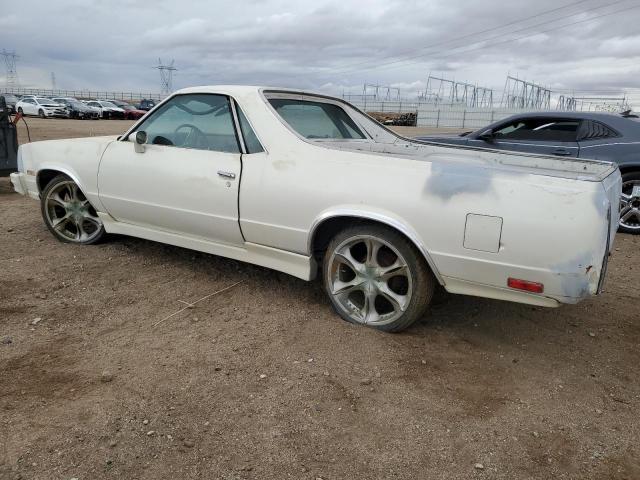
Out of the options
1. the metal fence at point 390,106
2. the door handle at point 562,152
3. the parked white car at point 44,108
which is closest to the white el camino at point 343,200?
the door handle at point 562,152

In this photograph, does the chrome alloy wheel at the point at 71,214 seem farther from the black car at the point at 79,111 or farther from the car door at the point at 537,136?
the black car at the point at 79,111

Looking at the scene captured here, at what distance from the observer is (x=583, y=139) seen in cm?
655

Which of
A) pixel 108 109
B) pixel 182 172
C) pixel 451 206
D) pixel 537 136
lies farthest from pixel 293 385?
pixel 108 109

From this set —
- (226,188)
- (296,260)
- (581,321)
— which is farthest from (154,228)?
(581,321)

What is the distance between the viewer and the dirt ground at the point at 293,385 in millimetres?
2174

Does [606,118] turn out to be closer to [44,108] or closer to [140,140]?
[140,140]

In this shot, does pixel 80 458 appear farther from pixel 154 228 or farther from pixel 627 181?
pixel 627 181

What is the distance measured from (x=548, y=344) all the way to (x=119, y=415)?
2.47m

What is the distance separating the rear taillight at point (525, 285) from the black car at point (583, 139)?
3.64m

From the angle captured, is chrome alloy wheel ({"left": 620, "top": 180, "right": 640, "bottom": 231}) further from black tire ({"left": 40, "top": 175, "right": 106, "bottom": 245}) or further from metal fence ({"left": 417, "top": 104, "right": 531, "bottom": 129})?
metal fence ({"left": 417, "top": 104, "right": 531, "bottom": 129})

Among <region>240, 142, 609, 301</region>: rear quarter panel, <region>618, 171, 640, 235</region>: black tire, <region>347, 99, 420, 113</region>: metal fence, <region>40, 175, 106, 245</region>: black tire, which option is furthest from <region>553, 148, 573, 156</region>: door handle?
<region>347, 99, 420, 113</region>: metal fence

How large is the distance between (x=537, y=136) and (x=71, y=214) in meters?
5.57

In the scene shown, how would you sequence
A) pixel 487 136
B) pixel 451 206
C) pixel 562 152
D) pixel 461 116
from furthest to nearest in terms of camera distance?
pixel 461 116 → pixel 487 136 → pixel 562 152 → pixel 451 206

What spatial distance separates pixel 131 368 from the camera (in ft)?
9.26
